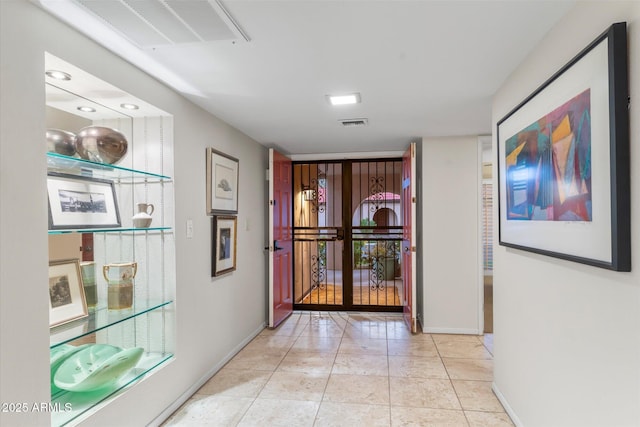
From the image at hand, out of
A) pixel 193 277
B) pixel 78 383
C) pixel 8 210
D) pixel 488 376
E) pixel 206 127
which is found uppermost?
pixel 206 127

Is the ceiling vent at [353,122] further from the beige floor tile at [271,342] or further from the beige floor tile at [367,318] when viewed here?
the beige floor tile at [367,318]

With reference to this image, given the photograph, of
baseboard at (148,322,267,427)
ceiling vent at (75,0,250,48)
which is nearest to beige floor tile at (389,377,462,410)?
baseboard at (148,322,267,427)

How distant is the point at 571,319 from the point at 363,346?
2.38 metres

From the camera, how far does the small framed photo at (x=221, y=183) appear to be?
116 inches

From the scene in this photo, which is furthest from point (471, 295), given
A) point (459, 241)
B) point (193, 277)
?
point (193, 277)

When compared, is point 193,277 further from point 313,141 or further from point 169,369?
point 313,141

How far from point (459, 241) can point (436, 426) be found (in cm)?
222

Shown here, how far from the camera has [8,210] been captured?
134 centimetres

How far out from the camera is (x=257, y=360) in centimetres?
332

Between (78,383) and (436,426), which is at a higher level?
(78,383)

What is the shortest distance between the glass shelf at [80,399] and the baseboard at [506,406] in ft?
7.57

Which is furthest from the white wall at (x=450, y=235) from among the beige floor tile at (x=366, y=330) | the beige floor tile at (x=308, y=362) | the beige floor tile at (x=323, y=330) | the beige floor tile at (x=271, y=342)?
the beige floor tile at (x=271, y=342)

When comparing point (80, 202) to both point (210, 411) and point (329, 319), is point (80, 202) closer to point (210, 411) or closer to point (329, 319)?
point (210, 411)

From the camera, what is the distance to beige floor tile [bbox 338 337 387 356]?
3.52 metres
